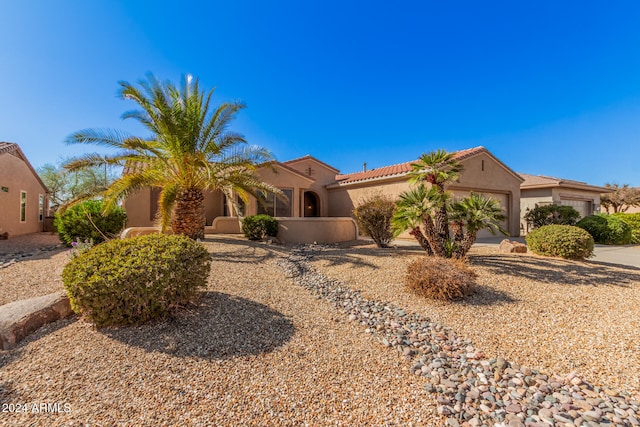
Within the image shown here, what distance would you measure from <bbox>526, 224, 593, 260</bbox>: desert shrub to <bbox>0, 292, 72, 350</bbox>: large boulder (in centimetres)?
1309

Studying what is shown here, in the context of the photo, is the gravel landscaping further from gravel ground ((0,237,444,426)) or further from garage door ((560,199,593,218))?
garage door ((560,199,593,218))

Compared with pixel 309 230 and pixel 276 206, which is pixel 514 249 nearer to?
pixel 309 230

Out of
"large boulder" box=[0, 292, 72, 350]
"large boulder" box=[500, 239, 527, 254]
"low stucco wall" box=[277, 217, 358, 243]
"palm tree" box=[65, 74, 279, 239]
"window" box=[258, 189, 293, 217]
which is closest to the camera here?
"large boulder" box=[0, 292, 72, 350]

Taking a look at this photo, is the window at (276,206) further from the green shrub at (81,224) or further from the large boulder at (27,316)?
the large boulder at (27,316)

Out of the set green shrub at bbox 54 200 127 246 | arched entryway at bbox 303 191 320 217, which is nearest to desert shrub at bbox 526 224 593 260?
arched entryway at bbox 303 191 320 217

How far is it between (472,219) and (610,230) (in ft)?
46.6

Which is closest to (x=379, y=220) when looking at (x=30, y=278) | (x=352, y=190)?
(x=352, y=190)

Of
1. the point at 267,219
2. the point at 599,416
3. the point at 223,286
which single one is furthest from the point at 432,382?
the point at 267,219

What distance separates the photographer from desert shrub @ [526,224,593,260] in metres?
9.20

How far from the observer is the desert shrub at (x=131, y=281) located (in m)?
3.99

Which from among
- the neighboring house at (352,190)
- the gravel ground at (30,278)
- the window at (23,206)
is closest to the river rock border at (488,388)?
the gravel ground at (30,278)

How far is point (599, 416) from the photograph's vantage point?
3.04 meters

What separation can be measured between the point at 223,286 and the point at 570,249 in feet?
35.5

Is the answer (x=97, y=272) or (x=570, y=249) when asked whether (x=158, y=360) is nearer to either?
(x=97, y=272)
